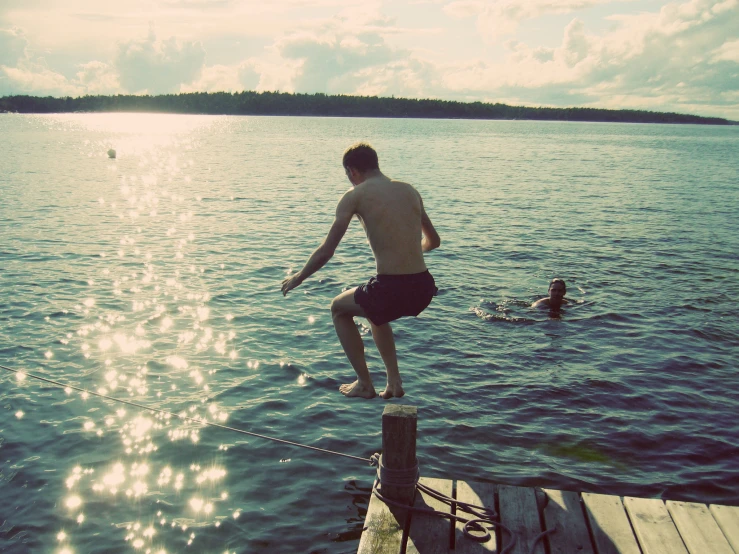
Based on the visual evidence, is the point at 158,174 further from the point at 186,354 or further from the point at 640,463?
the point at 640,463

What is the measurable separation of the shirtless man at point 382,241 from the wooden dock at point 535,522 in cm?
105

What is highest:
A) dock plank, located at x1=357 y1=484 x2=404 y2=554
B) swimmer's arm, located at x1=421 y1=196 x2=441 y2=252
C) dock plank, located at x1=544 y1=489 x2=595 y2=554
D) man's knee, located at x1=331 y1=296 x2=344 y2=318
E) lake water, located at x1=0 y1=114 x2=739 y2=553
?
swimmer's arm, located at x1=421 y1=196 x2=441 y2=252

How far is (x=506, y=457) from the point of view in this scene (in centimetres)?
938

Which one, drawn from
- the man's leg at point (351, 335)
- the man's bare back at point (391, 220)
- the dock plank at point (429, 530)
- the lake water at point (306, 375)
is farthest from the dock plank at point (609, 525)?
the lake water at point (306, 375)

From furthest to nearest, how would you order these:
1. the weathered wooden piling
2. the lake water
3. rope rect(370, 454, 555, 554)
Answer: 1. the lake water
2. the weathered wooden piling
3. rope rect(370, 454, 555, 554)

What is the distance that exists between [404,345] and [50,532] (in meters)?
7.51

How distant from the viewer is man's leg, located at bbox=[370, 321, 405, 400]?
684 cm

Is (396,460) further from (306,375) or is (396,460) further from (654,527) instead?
(306,375)

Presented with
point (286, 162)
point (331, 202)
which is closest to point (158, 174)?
point (286, 162)

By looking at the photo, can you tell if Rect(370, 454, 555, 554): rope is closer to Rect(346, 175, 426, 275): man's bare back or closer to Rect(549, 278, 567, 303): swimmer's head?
Rect(346, 175, 426, 275): man's bare back

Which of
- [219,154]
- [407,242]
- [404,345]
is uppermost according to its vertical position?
[407,242]

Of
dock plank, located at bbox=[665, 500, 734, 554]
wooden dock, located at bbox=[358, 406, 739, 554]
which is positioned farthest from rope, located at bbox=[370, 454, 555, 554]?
dock plank, located at bbox=[665, 500, 734, 554]

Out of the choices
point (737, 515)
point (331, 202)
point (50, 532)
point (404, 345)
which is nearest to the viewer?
point (737, 515)

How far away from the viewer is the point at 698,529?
18.5ft
